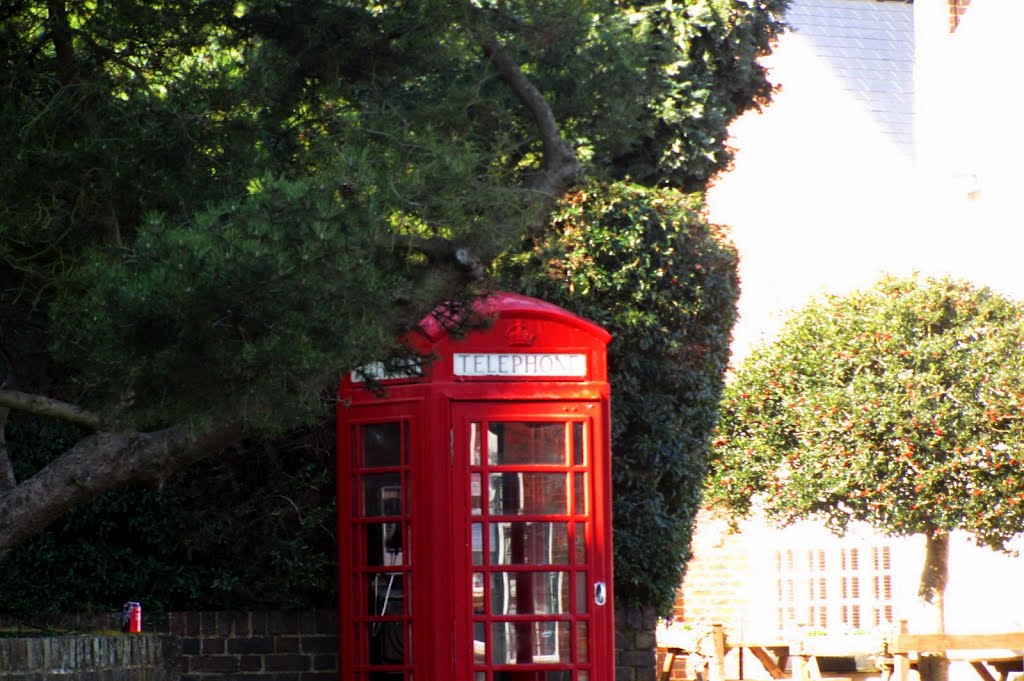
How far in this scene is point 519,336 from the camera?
8.40 meters

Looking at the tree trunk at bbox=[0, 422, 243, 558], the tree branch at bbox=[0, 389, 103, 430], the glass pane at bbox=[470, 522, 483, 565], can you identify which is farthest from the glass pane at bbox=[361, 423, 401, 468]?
the tree branch at bbox=[0, 389, 103, 430]

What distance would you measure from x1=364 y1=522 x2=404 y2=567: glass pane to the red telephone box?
0.01 meters

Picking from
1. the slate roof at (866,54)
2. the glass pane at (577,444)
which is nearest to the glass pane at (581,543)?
the glass pane at (577,444)

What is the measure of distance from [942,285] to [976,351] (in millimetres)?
734

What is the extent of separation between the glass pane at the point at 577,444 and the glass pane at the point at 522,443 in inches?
3.1

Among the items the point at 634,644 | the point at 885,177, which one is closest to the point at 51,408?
the point at 634,644

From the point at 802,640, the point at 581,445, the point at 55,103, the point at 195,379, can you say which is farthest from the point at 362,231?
the point at 802,640

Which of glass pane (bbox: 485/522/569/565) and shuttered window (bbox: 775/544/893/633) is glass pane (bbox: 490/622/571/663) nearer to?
glass pane (bbox: 485/522/569/565)

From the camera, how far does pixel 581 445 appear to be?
27.7ft

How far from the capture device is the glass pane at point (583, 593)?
8500mm

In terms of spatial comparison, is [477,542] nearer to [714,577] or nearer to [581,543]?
[581,543]

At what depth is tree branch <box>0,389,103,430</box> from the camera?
6215 mm

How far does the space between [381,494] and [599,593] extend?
4.26 feet

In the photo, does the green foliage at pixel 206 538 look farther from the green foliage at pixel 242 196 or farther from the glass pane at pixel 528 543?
the glass pane at pixel 528 543
